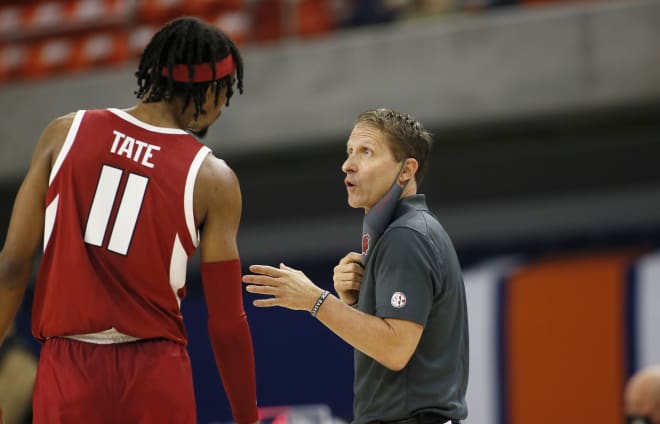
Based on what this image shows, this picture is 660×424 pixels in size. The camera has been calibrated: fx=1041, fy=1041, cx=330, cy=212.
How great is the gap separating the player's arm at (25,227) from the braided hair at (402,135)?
3.08 ft

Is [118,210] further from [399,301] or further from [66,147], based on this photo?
[399,301]

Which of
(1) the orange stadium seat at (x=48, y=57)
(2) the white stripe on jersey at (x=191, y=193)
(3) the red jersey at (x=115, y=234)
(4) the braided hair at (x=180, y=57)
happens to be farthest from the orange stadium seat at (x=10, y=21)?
(2) the white stripe on jersey at (x=191, y=193)

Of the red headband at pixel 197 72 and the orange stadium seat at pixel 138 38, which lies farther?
the orange stadium seat at pixel 138 38

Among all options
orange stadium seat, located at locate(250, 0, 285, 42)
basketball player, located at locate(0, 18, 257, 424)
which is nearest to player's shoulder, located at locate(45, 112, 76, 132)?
basketball player, located at locate(0, 18, 257, 424)

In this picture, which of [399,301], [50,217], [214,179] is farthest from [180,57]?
[399,301]

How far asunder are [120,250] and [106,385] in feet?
1.24

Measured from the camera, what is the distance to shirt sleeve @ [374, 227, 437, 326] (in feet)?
9.73

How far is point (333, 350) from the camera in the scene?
9.54 meters

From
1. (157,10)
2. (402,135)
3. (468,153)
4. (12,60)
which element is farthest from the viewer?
(12,60)

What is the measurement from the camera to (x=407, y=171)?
127 inches

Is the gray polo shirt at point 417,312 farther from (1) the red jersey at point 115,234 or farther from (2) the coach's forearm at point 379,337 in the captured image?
(1) the red jersey at point 115,234

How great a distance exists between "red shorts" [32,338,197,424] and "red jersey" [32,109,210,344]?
5cm

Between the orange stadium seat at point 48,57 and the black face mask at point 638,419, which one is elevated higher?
the orange stadium seat at point 48,57

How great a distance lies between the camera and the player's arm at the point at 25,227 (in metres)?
2.98
